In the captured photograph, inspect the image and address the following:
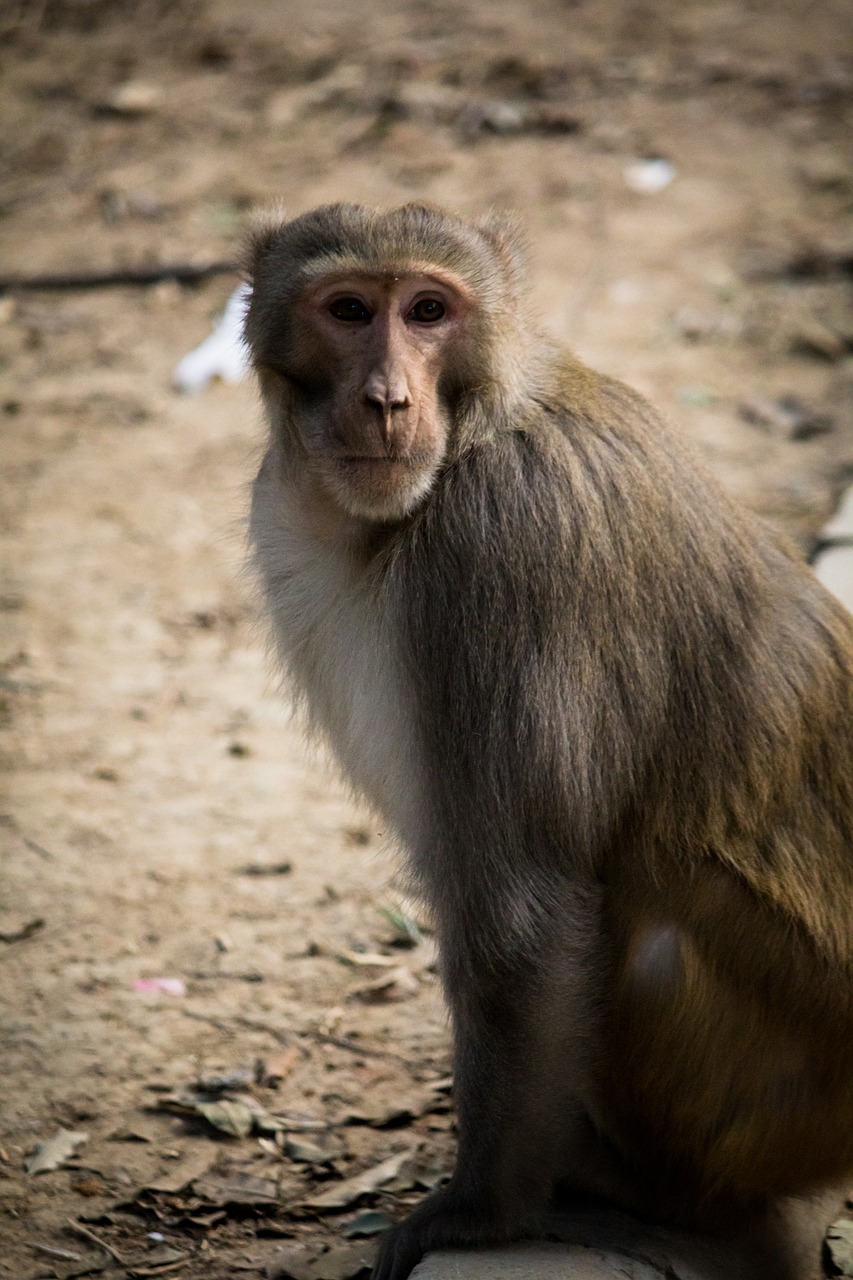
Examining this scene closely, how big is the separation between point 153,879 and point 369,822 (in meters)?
0.75

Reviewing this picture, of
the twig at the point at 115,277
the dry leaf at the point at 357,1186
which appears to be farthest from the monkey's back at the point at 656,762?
the twig at the point at 115,277

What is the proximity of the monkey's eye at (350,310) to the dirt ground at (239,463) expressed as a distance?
2.89 ft

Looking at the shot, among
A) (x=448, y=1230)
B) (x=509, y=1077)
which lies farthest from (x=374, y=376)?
(x=448, y=1230)

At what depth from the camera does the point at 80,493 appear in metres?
6.96

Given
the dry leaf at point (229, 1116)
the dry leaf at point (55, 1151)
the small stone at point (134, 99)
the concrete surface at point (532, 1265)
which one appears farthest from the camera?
the small stone at point (134, 99)

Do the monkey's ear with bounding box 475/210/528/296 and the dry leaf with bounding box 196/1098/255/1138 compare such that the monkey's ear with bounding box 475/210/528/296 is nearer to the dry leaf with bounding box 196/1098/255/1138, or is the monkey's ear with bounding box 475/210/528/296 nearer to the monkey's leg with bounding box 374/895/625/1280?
the monkey's leg with bounding box 374/895/625/1280

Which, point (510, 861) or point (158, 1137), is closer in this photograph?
point (510, 861)

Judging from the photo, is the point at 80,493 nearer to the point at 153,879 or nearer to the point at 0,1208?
the point at 153,879

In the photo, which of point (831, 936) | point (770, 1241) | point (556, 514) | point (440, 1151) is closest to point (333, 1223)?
point (440, 1151)

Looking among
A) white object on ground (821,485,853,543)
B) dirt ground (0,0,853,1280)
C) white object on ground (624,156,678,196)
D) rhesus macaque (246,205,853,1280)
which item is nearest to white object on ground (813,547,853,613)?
white object on ground (821,485,853,543)

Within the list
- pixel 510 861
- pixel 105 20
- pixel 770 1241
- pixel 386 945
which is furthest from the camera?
pixel 105 20

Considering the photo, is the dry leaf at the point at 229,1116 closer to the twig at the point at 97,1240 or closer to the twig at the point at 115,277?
the twig at the point at 97,1240

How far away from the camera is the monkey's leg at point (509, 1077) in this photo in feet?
10.2

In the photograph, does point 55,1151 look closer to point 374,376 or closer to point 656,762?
point 656,762
